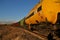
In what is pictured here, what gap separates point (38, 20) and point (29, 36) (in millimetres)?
2723

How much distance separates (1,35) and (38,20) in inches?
133

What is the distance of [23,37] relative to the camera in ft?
36.3

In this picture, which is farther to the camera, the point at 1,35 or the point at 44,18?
the point at 1,35

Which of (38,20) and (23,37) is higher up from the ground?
(38,20)

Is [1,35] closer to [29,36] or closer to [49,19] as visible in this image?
[29,36]

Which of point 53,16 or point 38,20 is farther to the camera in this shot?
point 38,20

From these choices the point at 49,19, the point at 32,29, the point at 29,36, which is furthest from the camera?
the point at 32,29

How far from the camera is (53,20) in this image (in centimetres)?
1157

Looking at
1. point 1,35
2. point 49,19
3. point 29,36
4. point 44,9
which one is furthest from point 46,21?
point 1,35

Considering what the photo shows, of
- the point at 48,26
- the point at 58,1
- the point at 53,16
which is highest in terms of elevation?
the point at 58,1

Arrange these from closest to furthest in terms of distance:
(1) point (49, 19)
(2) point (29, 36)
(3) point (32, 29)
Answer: (2) point (29, 36), (1) point (49, 19), (3) point (32, 29)

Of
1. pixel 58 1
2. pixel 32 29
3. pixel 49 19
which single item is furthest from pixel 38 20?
pixel 58 1

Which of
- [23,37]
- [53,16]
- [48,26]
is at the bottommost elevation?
[23,37]

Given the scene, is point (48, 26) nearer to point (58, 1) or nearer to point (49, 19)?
point (49, 19)
